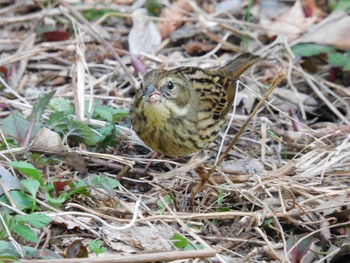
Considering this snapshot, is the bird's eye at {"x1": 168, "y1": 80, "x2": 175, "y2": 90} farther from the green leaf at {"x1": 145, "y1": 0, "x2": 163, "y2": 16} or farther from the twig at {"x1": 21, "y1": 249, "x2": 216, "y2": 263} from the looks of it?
the green leaf at {"x1": 145, "y1": 0, "x2": 163, "y2": 16}

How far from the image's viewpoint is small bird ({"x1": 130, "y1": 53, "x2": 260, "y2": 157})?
13.9 feet

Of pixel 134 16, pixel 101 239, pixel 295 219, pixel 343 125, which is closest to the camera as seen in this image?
pixel 101 239

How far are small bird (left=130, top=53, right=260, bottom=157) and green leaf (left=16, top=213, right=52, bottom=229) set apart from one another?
3.15 feet

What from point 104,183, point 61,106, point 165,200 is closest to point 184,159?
point 61,106

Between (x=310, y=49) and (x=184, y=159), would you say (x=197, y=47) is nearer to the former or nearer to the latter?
(x=310, y=49)

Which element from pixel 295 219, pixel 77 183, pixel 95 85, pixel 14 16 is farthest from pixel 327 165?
pixel 14 16

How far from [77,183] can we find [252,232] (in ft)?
2.91

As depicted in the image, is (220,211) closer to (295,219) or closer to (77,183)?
(295,219)

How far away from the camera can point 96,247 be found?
3457mm

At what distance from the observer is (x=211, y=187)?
402 centimetres

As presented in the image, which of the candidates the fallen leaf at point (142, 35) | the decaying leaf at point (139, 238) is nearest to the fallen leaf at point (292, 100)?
the fallen leaf at point (142, 35)

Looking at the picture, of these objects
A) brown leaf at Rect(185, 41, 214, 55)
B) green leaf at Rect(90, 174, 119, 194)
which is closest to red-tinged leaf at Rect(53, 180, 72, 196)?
green leaf at Rect(90, 174, 119, 194)

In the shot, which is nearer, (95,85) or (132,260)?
(132,260)

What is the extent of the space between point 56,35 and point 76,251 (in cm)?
269
